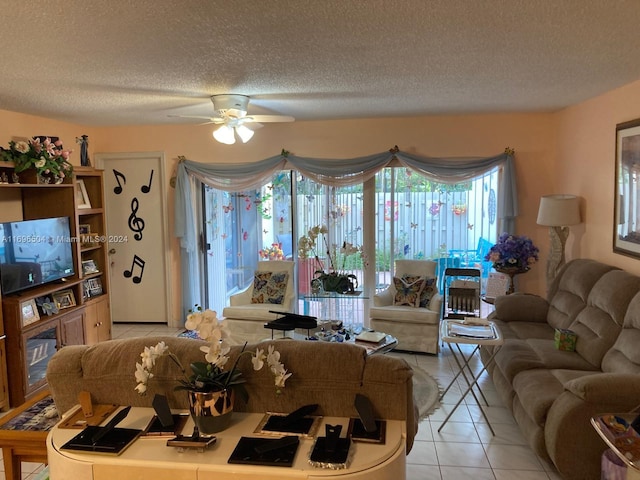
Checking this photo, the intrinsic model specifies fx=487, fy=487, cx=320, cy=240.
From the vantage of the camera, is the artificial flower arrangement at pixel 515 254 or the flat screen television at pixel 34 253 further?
the artificial flower arrangement at pixel 515 254

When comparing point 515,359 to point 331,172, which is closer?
point 515,359

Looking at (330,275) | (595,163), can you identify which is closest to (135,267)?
(330,275)

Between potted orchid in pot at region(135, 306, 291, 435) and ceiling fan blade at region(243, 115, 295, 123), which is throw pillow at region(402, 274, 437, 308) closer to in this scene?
ceiling fan blade at region(243, 115, 295, 123)

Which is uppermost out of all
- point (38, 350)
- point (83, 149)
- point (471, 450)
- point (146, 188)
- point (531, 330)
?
point (83, 149)

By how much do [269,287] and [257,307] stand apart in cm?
33

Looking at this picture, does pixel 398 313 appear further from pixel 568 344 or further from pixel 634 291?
pixel 634 291

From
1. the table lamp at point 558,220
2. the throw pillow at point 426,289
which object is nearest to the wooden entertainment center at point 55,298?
the throw pillow at point 426,289

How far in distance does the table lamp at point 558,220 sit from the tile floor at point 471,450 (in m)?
1.58

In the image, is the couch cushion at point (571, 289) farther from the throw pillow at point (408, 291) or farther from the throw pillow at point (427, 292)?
the throw pillow at point (408, 291)

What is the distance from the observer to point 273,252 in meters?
6.06

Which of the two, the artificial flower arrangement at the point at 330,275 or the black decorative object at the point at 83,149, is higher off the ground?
the black decorative object at the point at 83,149

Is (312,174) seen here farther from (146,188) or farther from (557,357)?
(557,357)

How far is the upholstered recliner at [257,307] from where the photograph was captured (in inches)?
200

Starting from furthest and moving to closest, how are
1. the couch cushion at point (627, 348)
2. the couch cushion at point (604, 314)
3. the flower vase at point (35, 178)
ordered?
the flower vase at point (35, 178) < the couch cushion at point (604, 314) < the couch cushion at point (627, 348)
